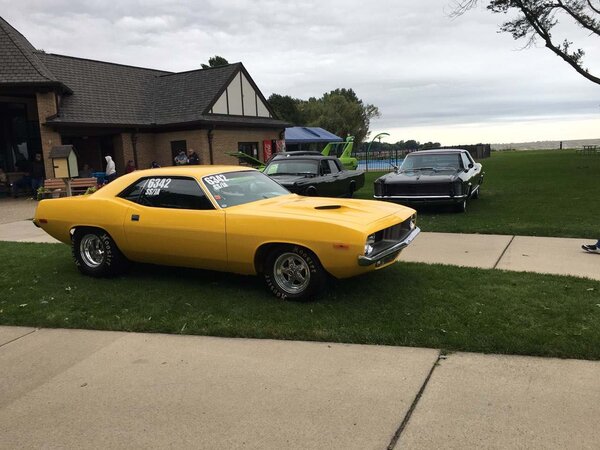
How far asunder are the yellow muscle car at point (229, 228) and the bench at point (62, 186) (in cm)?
1234

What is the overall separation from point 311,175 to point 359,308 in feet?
24.3

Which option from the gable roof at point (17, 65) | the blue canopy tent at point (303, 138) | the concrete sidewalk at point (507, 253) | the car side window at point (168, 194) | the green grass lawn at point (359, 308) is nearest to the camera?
the green grass lawn at point (359, 308)

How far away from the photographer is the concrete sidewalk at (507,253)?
6289mm

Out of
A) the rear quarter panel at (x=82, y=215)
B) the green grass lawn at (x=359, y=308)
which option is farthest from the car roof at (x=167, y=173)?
the green grass lawn at (x=359, y=308)

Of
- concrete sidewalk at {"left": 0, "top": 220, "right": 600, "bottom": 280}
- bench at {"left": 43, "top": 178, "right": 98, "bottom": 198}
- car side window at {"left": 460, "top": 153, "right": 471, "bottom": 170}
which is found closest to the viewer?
concrete sidewalk at {"left": 0, "top": 220, "right": 600, "bottom": 280}

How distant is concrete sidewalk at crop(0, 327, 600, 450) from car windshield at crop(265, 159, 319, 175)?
822 centimetres

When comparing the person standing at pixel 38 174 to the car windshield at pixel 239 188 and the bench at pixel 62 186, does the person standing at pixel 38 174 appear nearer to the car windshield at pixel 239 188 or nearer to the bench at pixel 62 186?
the bench at pixel 62 186

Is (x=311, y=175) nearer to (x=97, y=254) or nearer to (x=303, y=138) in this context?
(x=97, y=254)

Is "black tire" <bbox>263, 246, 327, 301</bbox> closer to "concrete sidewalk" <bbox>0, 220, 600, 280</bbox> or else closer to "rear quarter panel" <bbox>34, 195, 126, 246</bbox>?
"rear quarter panel" <bbox>34, 195, 126, 246</bbox>

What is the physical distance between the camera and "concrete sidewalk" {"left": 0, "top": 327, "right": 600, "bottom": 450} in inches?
113

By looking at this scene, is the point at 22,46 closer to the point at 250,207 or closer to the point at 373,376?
the point at 250,207

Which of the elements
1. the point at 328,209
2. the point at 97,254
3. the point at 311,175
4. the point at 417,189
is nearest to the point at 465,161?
the point at 417,189

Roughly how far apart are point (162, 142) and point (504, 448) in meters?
24.6

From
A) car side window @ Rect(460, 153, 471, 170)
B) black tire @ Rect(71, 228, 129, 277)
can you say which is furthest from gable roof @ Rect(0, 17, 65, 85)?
car side window @ Rect(460, 153, 471, 170)
